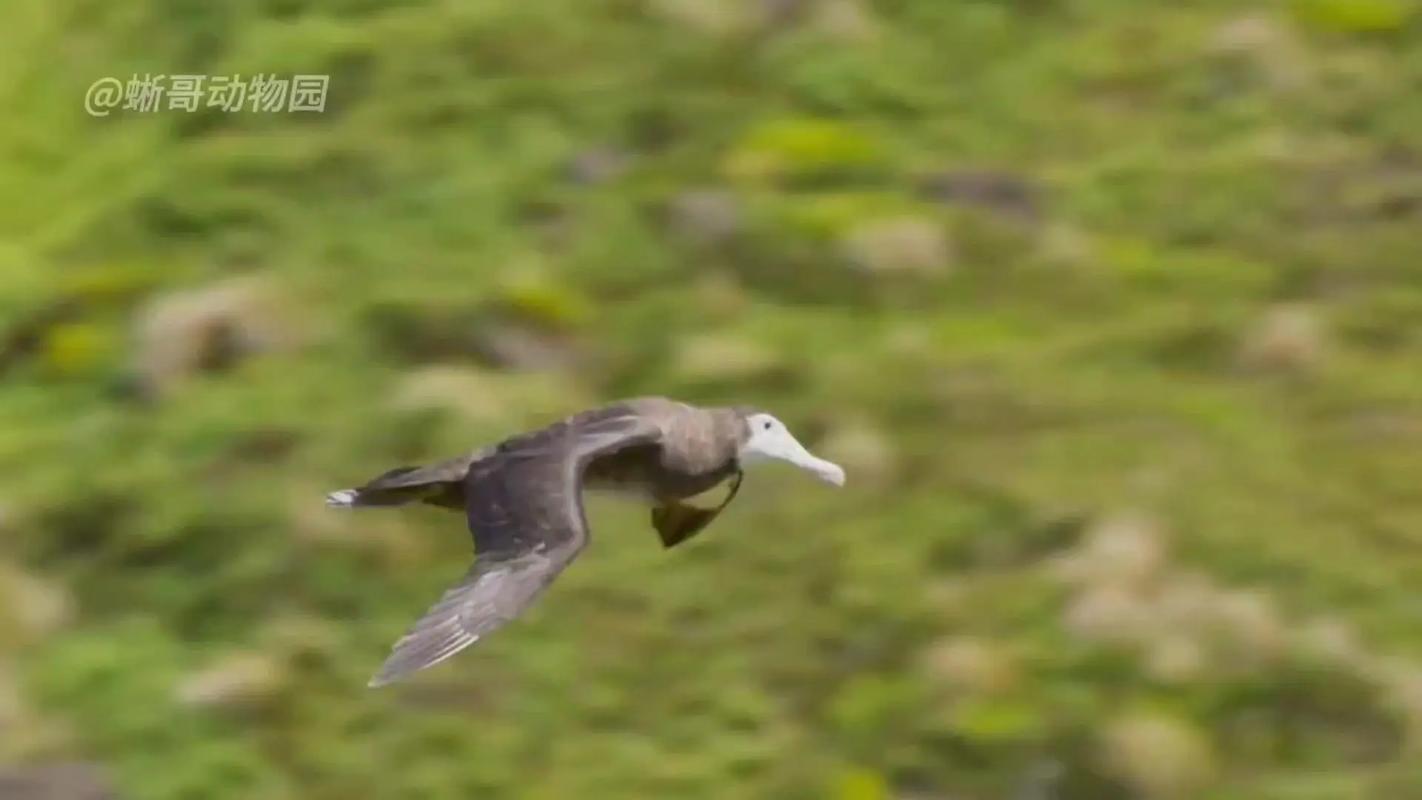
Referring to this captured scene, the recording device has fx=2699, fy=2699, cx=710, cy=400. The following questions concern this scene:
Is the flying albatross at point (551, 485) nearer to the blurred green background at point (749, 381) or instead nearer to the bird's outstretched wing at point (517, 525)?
the bird's outstretched wing at point (517, 525)

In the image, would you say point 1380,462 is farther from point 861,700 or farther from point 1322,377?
point 861,700

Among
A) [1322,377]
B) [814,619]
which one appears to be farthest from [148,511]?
[1322,377]

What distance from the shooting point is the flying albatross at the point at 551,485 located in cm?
704

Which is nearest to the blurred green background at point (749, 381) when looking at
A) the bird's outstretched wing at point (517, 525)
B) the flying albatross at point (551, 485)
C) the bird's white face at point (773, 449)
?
the bird's white face at point (773, 449)

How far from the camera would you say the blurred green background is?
12391 millimetres

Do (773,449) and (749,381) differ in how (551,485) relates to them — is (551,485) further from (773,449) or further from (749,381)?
(749,381)

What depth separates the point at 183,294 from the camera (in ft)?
52.9

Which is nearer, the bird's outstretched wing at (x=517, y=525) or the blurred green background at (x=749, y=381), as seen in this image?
the bird's outstretched wing at (x=517, y=525)

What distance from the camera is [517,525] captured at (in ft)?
24.2

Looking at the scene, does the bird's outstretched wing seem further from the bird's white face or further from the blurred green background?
the blurred green background

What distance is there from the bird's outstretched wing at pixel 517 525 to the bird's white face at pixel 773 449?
449 mm

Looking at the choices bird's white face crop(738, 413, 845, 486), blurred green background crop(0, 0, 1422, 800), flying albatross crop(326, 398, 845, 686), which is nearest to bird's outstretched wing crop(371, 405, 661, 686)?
flying albatross crop(326, 398, 845, 686)

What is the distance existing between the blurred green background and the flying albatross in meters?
4.14

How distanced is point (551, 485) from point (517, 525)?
0.16 meters
